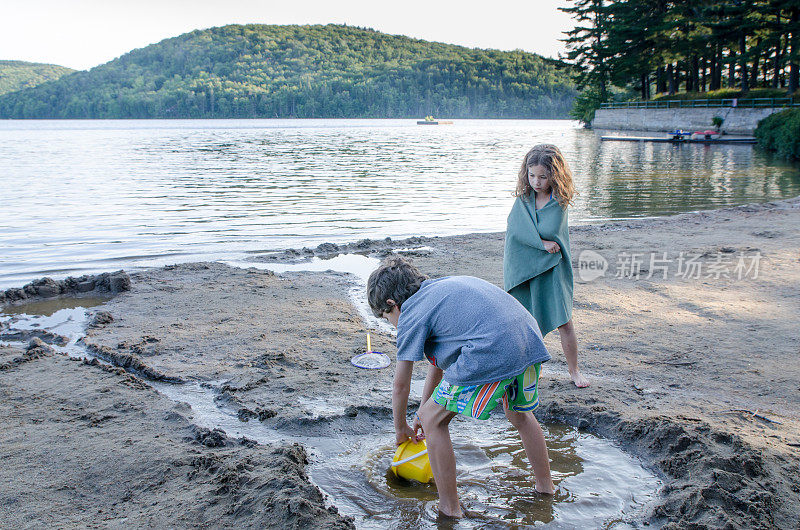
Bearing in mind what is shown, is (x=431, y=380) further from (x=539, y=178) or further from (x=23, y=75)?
(x=23, y=75)

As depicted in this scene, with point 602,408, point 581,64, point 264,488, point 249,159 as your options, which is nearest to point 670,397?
point 602,408

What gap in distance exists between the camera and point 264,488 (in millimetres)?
3223

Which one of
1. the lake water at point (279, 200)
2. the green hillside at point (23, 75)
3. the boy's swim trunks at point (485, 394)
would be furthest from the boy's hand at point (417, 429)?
the green hillside at point (23, 75)

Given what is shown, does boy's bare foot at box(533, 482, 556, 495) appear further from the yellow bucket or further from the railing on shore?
the railing on shore

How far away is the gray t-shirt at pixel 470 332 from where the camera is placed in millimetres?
2846

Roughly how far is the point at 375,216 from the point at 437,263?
5575mm

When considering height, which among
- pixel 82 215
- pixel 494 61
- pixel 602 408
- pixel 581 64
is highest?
pixel 494 61

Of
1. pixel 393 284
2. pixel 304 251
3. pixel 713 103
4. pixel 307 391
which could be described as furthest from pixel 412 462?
pixel 713 103

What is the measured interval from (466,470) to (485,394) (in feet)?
3.48

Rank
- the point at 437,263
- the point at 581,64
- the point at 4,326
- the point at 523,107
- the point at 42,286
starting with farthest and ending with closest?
the point at 523,107 → the point at 581,64 → the point at 437,263 → the point at 42,286 → the point at 4,326

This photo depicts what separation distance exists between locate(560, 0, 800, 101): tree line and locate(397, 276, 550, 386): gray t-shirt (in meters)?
42.3

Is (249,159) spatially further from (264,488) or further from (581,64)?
(581,64)

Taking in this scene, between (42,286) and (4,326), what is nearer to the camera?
(4,326)

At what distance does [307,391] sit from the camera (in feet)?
15.5
